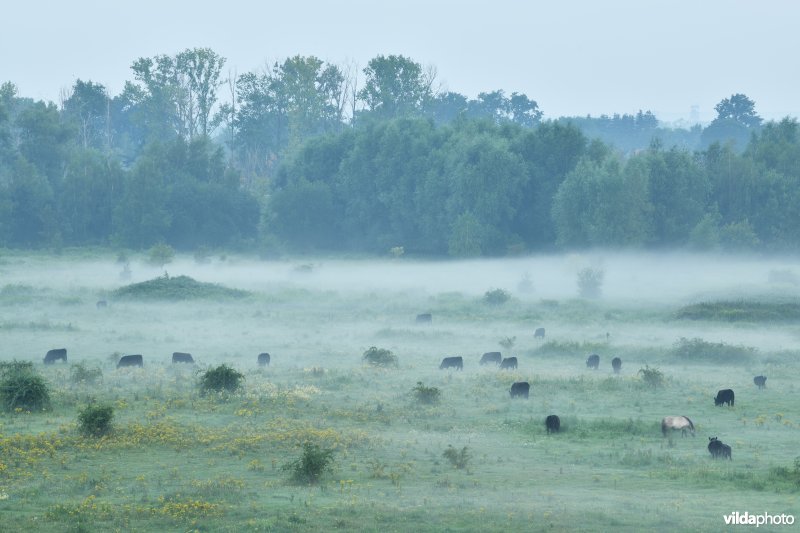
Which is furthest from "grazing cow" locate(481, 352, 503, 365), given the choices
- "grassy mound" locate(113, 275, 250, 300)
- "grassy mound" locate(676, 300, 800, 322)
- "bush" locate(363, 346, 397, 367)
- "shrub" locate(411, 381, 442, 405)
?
"grassy mound" locate(113, 275, 250, 300)

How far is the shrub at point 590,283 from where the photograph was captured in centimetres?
6850

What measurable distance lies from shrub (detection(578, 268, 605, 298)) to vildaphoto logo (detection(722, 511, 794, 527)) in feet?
167

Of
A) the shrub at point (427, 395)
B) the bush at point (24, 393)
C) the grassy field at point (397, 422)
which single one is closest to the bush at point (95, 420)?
the grassy field at point (397, 422)

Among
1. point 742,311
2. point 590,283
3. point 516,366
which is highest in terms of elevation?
point 590,283

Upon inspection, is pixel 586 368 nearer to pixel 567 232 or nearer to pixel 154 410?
pixel 154 410

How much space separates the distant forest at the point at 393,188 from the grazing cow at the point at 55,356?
2025 inches

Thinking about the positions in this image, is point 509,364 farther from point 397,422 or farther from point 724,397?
point 397,422

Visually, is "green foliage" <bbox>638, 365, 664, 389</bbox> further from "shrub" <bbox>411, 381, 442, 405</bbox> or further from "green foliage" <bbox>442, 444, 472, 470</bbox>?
"green foliage" <bbox>442, 444, 472, 470</bbox>

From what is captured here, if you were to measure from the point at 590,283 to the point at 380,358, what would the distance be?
1315 inches

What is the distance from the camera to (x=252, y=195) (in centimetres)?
11012

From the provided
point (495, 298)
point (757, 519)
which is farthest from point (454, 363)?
point (495, 298)

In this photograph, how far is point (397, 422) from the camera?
2792 centimetres

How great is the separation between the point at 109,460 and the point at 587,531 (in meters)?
11.0

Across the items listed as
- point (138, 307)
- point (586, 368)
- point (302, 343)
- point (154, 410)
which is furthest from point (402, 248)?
Result: point (154, 410)
